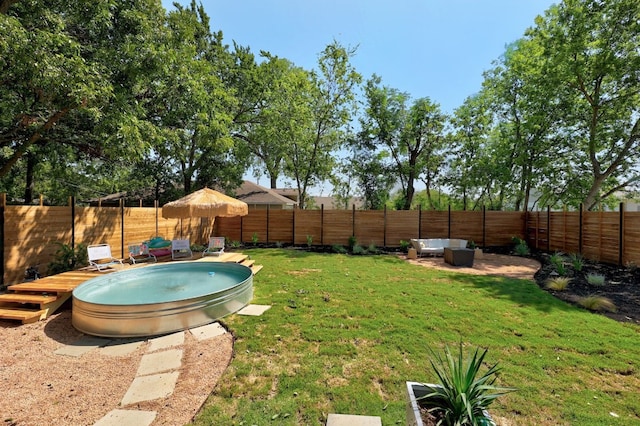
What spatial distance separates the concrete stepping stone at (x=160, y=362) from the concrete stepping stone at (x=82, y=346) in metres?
0.99

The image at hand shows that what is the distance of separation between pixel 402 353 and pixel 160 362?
125 inches

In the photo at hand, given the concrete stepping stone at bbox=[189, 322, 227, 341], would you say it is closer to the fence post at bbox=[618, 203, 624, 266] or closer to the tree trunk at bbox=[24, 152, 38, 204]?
the fence post at bbox=[618, 203, 624, 266]

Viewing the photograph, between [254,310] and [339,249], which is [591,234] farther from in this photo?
[254,310]

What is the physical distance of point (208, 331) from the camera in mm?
4582

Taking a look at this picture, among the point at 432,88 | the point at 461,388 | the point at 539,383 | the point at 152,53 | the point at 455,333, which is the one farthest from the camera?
the point at 432,88

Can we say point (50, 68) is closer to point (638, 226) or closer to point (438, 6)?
point (438, 6)

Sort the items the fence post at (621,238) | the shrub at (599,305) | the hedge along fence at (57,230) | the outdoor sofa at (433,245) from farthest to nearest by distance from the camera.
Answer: the outdoor sofa at (433,245), the fence post at (621,238), the hedge along fence at (57,230), the shrub at (599,305)

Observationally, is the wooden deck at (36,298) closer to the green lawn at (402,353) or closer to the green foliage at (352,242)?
the green lawn at (402,353)

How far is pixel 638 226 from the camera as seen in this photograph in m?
8.40

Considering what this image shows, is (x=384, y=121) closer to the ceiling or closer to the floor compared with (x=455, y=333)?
closer to the ceiling

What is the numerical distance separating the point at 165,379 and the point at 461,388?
3157mm

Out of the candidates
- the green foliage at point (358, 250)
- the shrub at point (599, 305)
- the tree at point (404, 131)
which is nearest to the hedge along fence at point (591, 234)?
the shrub at point (599, 305)

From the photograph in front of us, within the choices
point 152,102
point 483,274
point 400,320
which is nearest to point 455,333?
point 400,320

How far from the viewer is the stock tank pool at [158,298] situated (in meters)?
4.48
